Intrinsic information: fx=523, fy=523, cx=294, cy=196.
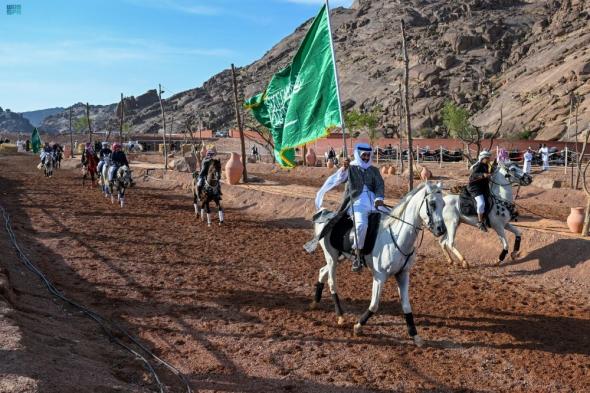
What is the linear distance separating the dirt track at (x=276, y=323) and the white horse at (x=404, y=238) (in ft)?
2.20

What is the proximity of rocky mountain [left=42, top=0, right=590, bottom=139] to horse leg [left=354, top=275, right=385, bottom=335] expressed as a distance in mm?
31172

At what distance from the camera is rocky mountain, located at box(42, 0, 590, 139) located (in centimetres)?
6412

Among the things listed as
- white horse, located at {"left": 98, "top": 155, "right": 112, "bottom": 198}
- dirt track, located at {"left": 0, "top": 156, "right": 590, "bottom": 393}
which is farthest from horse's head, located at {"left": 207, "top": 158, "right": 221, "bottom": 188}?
white horse, located at {"left": 98, "top": 155, "right": 112, "bottom": 198}

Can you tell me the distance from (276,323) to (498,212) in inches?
266

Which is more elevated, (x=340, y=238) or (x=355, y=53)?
(x=355, y=53)

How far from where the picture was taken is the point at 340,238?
28.8 ft

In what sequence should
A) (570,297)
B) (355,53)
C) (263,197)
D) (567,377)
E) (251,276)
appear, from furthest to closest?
(355,53), (263,197), (251,276), (570,297), (567,377)

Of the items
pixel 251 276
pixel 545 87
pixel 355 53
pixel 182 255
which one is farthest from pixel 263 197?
pixel 355 53

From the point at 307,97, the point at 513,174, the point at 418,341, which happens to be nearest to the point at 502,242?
the point at 513,174

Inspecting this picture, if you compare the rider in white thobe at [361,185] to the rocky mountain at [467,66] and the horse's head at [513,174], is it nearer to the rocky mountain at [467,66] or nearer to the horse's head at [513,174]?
the horse's head at [513,174]

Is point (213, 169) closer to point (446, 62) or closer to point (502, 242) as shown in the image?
point (502, 242)

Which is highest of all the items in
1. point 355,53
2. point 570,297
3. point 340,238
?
point 355,53

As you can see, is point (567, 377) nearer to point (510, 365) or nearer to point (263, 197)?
point (510, 365)

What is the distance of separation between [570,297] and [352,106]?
89.3m
